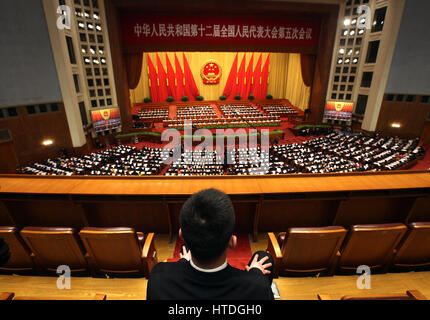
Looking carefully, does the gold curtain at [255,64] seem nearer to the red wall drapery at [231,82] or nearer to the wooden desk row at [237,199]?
the red wall drapery at [231,82]

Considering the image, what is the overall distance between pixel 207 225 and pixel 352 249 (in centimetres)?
239

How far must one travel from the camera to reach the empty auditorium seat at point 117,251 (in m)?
2.47

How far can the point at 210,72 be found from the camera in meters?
28.8

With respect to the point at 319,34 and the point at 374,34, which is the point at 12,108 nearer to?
the point at 319,34

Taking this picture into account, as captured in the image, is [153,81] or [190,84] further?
[190,84]

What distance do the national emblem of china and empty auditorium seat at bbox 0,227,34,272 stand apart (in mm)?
28545

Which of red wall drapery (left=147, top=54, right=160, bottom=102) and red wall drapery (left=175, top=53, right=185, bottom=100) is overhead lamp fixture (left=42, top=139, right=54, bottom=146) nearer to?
red wall drapery (left=147, top=54, right=160, bottom=102)

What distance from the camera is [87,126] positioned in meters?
15.0

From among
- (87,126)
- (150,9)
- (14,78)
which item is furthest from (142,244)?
(150,9)

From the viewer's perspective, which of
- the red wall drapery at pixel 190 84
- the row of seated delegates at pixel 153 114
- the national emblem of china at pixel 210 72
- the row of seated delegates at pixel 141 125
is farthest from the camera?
the national emblem of china at pixel 210 72

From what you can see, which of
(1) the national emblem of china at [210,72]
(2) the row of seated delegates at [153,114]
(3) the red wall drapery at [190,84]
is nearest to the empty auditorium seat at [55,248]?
(2) the row of seated delegates at [153,114]

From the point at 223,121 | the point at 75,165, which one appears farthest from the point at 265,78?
the point at 75,165

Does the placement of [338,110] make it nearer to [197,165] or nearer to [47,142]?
[197,165]
